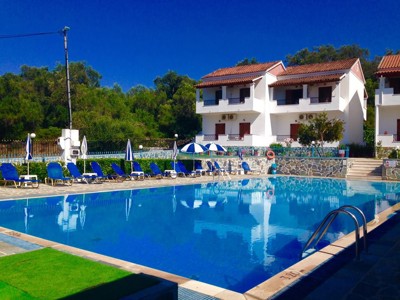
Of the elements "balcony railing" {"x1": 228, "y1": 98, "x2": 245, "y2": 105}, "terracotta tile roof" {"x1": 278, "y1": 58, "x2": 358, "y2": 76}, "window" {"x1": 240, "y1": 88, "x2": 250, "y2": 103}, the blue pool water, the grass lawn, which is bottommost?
the blue pool water

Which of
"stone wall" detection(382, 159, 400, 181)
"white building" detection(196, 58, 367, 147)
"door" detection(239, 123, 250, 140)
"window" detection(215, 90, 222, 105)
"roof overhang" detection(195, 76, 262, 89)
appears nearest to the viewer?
"stone wall" detection(382, 159, 400, 181)

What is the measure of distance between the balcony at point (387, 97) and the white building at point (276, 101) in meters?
3.39

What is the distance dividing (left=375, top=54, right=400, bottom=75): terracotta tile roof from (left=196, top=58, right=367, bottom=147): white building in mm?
2714

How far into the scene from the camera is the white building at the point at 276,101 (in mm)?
28766

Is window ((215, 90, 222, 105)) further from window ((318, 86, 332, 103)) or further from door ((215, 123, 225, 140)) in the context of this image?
window ((318, 86, 332, 103))

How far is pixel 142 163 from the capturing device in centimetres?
2045

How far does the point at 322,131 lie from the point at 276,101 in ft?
25.5

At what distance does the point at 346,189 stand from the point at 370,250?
11.6m

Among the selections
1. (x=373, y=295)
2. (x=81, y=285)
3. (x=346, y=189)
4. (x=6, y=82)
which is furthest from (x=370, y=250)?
(x=6, y=82)

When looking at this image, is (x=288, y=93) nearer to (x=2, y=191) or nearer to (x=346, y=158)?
(x=346, y=158)

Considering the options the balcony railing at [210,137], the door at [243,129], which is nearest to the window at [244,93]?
the door at [243,129]

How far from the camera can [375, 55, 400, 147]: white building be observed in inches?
956

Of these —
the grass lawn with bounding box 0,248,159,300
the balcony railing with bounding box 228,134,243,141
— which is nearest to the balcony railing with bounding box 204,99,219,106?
the balcony railing with bounding box 228,134,243,141

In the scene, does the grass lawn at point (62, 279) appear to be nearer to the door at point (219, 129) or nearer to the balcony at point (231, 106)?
the balcony at point (231, 106)
